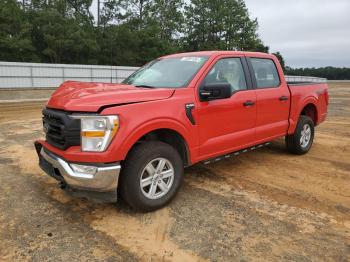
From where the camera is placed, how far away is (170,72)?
4.77 metres

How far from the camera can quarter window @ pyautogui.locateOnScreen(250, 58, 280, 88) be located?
541 cm

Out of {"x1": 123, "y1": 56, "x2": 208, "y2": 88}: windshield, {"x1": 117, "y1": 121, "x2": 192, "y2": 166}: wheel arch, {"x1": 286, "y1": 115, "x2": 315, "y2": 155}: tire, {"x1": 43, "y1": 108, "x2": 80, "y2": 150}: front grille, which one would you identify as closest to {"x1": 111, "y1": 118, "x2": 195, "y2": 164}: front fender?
{"x1": 117, "y1": 121, "x2": 192, "y2": 166}: wheel arch

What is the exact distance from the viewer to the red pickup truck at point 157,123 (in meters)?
3.49

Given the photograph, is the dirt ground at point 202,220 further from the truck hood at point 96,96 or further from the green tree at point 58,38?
the green tree at point 58,38

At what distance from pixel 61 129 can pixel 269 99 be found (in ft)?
10.7

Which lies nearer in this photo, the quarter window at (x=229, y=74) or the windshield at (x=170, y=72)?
the windshield at (x=170, y=72)

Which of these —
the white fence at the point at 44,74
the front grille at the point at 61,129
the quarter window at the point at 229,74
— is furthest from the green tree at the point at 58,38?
the front grille at the point at 61,129

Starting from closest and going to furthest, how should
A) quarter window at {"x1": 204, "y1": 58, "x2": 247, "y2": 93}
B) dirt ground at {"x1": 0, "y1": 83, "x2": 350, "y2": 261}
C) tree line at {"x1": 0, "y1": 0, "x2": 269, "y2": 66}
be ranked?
dirt ground at {"x1": 0, "y1": 83, "x2": 350, "y2": 261} → quarter window at {"x1": 204, "y1": 58, "x2": 247, "y2": 93} → tree line at {"x1": 0, "y1": 0, "x2": 269, "y2": 66}

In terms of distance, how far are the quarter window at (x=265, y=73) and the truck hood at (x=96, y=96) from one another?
1.89m

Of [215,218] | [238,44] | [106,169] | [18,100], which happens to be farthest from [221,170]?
[238,44]

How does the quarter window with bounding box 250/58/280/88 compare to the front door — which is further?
the quarter window with bounding box 250/58/280/88

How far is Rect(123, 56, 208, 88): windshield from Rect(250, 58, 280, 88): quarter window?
1131 mm

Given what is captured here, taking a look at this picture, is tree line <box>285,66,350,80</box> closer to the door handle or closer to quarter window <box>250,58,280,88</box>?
→ quarter window <box>250,58,280,88</box>

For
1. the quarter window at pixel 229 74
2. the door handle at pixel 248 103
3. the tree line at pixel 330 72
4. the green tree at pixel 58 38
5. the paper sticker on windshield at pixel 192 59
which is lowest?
the door handle at pixel 248 103
